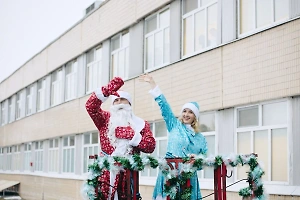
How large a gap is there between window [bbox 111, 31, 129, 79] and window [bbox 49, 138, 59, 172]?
21.5ft

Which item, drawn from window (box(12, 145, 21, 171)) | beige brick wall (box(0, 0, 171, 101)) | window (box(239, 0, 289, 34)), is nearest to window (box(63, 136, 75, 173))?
beige brick wall (box(0, 0, 171, 101))

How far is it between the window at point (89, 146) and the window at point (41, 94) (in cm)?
599

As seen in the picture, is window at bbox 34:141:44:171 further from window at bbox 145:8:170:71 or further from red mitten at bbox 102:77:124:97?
red mitten at bbox 102:77:124:97

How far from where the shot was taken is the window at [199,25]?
1186 cm

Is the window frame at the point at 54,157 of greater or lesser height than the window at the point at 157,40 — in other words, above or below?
below

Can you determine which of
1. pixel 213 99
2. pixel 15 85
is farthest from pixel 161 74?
pixel 15 85

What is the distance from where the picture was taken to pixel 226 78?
11078 millimetres

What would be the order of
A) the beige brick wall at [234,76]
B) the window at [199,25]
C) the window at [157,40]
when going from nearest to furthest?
the beige brick wall at [234,76] → the window at [199,25] → the window at [157,40]

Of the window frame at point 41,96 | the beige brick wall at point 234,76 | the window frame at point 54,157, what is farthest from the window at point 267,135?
the window frame at point 41,96

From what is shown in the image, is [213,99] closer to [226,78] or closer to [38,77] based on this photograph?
[226,78]

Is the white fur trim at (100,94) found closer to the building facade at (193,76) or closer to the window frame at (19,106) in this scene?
the building facade at (193,76)

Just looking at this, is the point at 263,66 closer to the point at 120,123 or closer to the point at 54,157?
the point at 120,123

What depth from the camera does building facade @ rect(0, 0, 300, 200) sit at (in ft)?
31.5

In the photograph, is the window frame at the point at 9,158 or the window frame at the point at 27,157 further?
the window frame at the point at 9,158
